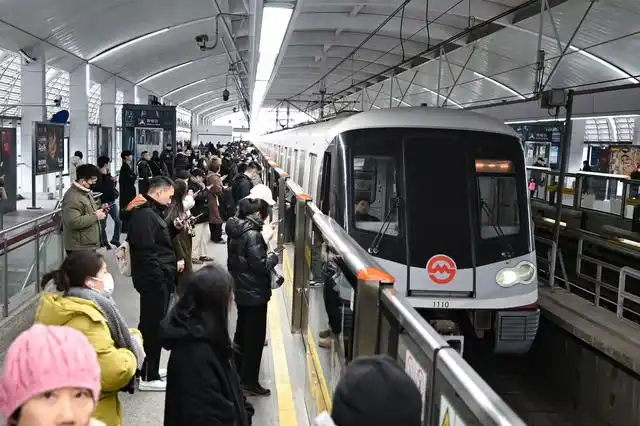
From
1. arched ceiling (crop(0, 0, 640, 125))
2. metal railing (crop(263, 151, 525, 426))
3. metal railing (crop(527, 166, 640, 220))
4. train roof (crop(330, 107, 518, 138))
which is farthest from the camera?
arched ceiling (crop(0, 0, 640, 125))

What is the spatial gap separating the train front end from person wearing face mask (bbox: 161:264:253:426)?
10.8 feet

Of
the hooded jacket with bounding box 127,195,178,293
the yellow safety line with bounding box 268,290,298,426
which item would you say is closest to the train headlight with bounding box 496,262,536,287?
the yellow safety line with bounding box 268,290,298,426

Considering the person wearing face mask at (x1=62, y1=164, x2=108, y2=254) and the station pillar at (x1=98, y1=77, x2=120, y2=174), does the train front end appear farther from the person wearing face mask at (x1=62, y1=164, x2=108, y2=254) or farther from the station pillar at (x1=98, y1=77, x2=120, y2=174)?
the station pillar at (x1=98, y1=77, x2=120, y2=174)

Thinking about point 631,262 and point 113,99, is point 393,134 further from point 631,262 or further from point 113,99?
point 113,99

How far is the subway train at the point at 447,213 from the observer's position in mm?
6148

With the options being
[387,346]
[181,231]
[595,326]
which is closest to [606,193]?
[595,326]

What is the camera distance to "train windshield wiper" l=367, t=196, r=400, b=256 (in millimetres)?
6227

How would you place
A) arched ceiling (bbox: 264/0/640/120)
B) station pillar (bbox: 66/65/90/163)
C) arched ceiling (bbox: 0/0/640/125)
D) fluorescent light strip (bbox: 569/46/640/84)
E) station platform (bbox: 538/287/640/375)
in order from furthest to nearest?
station pillar (bbox: 66/65/90/163) → fluorescent light strip (bbox: 569/46/640/84) → arched ceiling (bbox: 0/0/640/125) → arched ceiling (bbox: 264/0/640/120) → station platform (bbox: 538/287/640/375)

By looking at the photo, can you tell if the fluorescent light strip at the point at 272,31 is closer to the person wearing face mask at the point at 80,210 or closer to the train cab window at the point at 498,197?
the person wearing face mask at the point at 80,210

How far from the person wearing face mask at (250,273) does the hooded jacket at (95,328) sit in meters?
2.11

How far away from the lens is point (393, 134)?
6602mm

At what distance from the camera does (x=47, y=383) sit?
5.72ft

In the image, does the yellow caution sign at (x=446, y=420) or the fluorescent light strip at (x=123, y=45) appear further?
the fluorescent light strip at (x=123, y=45)

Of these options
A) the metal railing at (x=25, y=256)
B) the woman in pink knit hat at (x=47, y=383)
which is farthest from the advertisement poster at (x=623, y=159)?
the woman in pink knit hat at (x=47, y=383)
